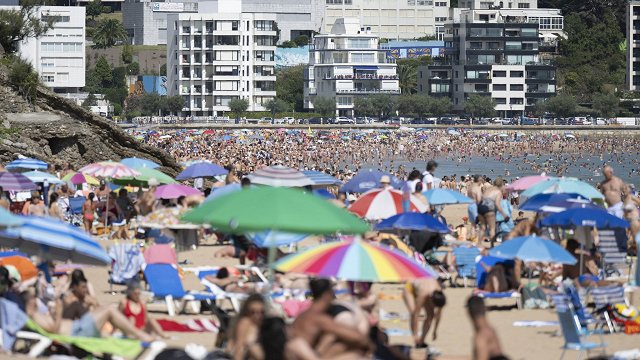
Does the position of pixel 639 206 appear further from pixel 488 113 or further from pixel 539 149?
pixel 488 113

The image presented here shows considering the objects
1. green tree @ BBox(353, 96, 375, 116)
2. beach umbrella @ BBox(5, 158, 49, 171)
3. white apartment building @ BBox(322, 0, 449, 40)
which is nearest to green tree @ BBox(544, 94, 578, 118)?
green tree @ BBox(353, 96, 375, 116)

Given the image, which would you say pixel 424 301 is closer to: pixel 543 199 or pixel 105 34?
pixel 543 199

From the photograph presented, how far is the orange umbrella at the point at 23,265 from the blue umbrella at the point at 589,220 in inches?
219

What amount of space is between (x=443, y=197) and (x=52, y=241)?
29.9 ft

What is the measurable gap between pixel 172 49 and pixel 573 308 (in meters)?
99.2

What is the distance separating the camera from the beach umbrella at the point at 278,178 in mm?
16766

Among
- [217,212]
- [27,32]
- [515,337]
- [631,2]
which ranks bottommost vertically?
[515,337]

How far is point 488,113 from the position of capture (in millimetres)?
108062

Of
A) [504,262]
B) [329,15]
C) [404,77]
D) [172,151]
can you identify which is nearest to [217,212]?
[504,262]

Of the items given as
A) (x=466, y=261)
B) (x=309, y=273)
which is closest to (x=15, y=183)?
(x=466, y=261)

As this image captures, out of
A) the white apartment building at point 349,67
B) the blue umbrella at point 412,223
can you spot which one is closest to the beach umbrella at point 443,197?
the blue umbrella at point 412,223

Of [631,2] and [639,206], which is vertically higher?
[631,2]

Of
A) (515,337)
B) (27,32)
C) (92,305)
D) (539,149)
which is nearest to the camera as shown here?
(92,305)

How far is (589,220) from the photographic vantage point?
1470 centimetres
